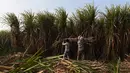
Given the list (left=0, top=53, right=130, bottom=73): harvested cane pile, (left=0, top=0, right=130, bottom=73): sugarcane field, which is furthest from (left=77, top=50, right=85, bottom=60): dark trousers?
(left=0, top=53, right=130, bottom=73): harvested cane pile

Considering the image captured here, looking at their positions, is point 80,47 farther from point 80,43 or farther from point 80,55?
point 80,55

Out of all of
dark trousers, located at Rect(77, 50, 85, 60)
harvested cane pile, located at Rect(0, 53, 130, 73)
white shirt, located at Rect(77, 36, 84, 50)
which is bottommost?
harvested cane pile, located at Rect(0, 53, 130, 73)

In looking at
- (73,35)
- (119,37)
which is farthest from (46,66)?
(73,35)

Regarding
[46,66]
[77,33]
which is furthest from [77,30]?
[46,66]

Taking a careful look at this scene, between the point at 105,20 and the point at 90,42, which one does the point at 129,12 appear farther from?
the point at 90,42

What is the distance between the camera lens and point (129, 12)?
39.3 ft

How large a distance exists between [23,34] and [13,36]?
1.31 feet

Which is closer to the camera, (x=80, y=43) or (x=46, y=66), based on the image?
(x=46, y=66)

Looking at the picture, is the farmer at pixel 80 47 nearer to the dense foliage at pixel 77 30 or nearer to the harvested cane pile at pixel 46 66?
the dense foliage at pixel 77 30

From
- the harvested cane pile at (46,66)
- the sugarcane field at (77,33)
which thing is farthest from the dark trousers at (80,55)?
the harvested cane pile at (46,66)

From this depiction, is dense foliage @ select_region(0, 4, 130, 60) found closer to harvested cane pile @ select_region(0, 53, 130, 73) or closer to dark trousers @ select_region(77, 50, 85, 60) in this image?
dark trousers @ select_region(77, 50, 85, 60)

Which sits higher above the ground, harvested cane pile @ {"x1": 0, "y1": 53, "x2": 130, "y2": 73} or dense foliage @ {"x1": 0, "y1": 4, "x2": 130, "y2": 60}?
dense foliage @ {"x1": 0, "y1": 4, "x2": 130, "y2": 60}

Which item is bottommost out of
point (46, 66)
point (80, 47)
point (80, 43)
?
point (46, 66)

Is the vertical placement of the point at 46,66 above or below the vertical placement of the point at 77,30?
below
